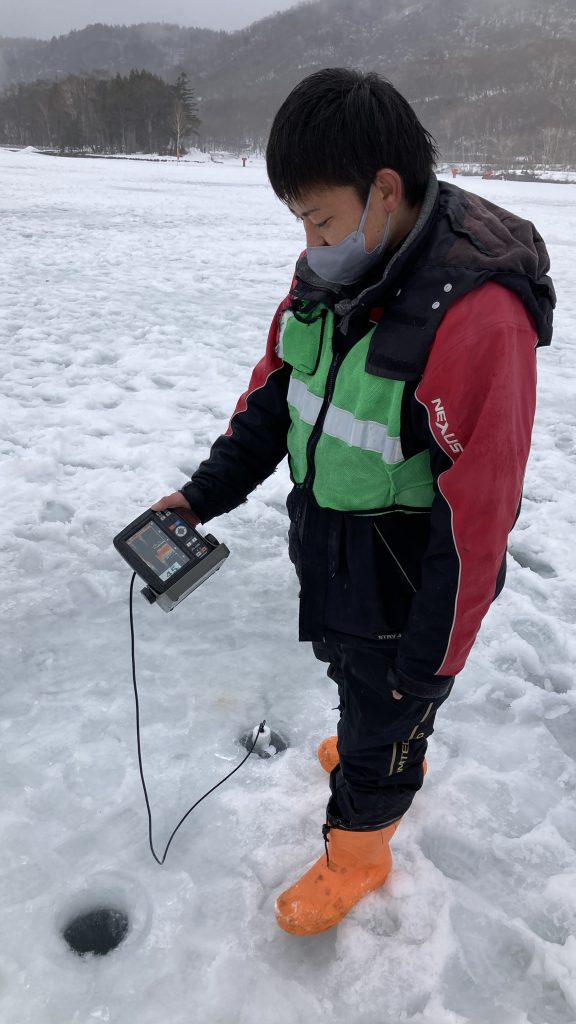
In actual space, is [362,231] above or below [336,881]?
above

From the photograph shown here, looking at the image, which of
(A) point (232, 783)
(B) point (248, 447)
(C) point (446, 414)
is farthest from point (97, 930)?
(C) point (446, 414)

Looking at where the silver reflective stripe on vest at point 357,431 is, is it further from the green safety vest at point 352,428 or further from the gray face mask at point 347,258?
the gray face mask at point 347,258

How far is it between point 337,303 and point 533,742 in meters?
1.51

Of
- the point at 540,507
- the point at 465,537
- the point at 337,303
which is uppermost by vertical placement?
the point at 337,303

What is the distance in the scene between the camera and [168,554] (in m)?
1.61

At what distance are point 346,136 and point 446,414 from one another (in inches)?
18.8

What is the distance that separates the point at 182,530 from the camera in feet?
5.40

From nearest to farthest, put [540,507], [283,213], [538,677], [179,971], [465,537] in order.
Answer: [465,537] < [179,971] < [538,677] < [540,507] < [283,213]

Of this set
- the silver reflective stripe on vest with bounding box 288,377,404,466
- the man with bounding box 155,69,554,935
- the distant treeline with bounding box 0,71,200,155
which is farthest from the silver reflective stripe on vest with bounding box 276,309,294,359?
the distant treeline with bounding box 0,71,200,155

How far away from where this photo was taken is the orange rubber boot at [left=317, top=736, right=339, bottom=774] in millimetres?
1923

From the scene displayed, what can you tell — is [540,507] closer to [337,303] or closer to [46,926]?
[337,303]

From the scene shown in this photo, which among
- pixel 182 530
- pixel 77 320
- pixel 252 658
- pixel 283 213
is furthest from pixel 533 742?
pixel 283 213

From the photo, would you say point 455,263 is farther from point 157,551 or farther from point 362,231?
point 157,551

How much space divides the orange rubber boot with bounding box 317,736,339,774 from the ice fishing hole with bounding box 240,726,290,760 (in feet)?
0.44
